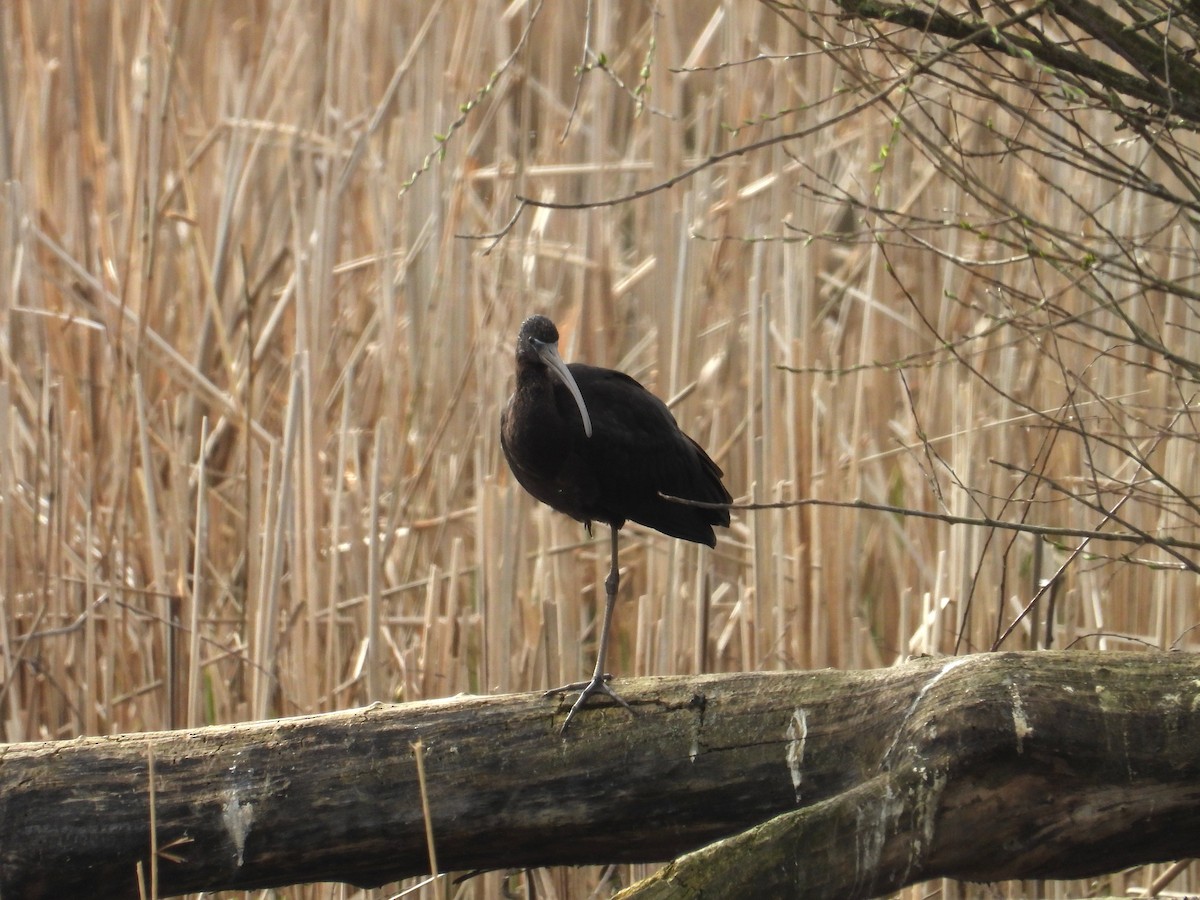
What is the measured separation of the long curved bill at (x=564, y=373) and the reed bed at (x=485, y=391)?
289 mm

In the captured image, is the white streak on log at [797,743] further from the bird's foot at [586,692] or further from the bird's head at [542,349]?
the bird's head at [542,349]

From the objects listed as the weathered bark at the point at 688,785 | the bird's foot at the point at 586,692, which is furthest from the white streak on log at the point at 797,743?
the bird's foot at the point at 586,692

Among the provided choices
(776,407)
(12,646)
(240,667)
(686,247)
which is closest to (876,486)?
(776,407)

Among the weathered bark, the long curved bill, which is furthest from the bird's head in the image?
the weathered bark

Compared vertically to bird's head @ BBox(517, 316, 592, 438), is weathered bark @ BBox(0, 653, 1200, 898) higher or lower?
lower

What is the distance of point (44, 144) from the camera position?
11.3 feet

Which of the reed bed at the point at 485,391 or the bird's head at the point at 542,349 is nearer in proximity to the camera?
the bird's head at the point at 542,349

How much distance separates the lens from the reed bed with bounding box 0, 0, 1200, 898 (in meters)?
2.62

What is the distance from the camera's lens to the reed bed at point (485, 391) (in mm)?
2617

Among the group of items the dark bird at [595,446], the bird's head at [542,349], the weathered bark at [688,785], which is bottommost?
the weathered bark at [688,785]

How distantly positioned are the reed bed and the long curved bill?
0.29 m

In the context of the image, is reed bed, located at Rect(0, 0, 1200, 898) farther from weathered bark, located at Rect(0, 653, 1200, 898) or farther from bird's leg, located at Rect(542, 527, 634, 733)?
weathered bark, located at Rect(0, 653, 1200, 898)

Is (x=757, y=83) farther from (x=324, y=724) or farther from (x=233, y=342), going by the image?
(x=324, y=724)

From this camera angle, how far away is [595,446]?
2.46m
